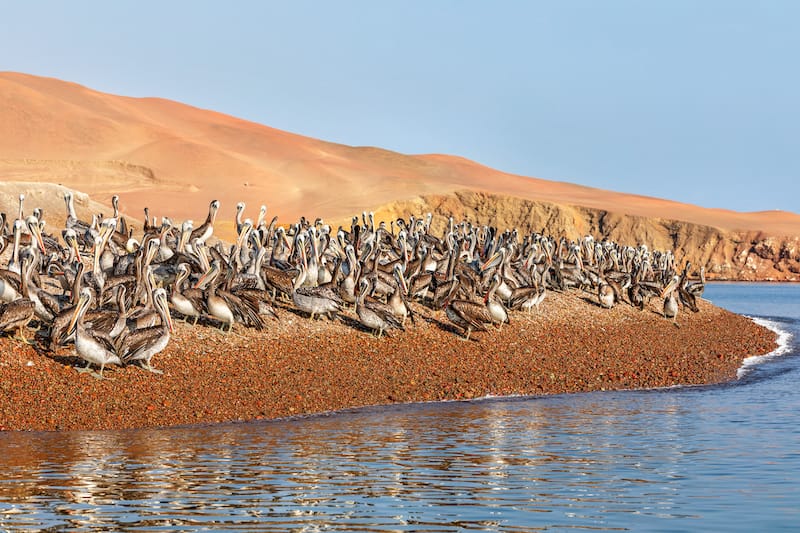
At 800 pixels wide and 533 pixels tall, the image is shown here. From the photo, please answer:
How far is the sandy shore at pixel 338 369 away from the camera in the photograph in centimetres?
1594

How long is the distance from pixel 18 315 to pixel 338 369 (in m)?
5.51

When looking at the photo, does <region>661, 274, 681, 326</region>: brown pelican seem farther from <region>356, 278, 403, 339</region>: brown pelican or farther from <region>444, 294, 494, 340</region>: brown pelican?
<region>356, 278, 403, 339</region>: brown pelican

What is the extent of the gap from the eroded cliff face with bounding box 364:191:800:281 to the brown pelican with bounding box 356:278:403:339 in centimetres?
6138

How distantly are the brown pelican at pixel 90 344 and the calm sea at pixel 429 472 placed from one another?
2.03 metres

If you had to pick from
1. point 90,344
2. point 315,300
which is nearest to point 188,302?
point 315,300

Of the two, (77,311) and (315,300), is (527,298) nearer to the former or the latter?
(315,300)

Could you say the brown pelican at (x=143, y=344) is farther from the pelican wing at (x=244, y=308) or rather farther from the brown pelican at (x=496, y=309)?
the brown pelican at (x=496, y=309)

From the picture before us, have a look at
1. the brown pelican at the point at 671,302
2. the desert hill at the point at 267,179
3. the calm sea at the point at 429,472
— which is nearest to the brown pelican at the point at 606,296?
the brown pelican at the point at 671,302

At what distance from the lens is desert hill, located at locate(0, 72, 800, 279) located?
8506 centimetres

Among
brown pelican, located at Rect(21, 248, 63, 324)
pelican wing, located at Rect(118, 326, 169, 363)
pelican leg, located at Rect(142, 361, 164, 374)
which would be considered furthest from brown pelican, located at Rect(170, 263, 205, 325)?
pelican wing, located at Rect(118, 326, 169, 363)

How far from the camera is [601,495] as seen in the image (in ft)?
38.5

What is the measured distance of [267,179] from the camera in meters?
101

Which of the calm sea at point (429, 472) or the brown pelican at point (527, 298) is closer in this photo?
the calm sea at point (429, 472)

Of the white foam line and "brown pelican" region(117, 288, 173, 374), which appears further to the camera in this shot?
the white foam line
